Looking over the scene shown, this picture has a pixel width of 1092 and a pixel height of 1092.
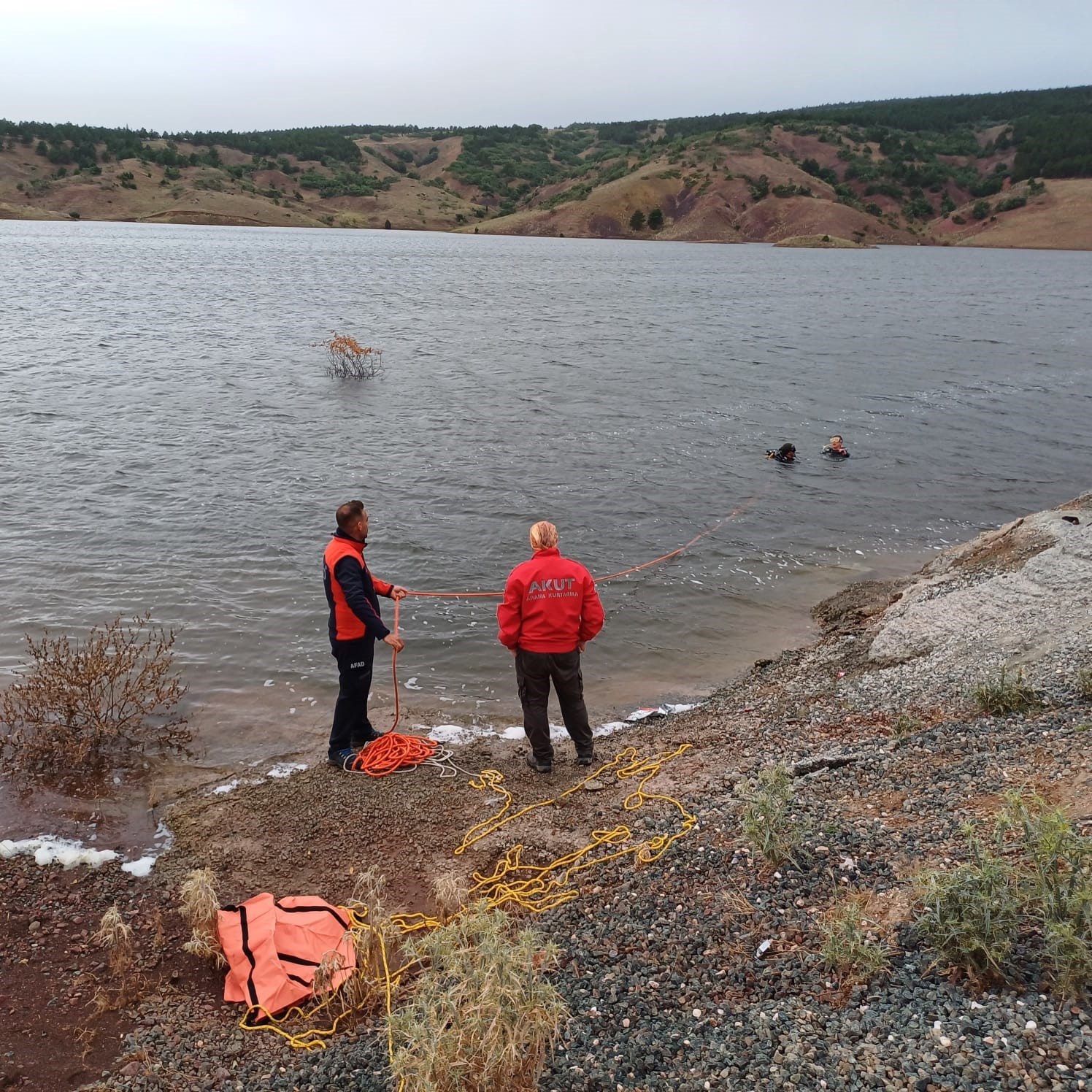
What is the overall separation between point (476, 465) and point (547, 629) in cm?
1156

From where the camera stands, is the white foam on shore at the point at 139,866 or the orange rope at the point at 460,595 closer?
the white foam on shore at the point at 139,866

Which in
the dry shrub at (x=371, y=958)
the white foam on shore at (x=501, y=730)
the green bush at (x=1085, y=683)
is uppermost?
the green bush at (x=1085, y=683)

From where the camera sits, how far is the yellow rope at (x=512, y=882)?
15.8 feet

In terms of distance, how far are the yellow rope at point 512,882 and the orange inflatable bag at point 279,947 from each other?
0.08 meters

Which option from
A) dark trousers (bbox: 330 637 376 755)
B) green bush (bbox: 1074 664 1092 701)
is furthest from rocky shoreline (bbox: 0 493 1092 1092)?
dark trousers (bbox: 330 637 376 755)

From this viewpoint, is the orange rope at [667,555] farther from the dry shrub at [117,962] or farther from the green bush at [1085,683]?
the green bush at [1085,683]

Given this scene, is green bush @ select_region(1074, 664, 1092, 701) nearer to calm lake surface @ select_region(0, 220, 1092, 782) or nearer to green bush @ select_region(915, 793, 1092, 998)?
green bush @ select_region(915, 793, 1092, 998)

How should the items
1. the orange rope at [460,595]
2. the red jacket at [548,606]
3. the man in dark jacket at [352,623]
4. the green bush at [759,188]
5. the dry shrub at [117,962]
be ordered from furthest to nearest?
1. the green bush at [759,188]
2. the orange rope at [460,595]
3. the man in dark jacket at [352,623]
4. the red jacket at [548,606]
5. the dry shrub at [117,962]

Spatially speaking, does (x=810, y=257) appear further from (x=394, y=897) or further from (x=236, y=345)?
(x=394, y=897)

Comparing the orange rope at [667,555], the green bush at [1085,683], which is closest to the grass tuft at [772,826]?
the green bush at [1085,683]

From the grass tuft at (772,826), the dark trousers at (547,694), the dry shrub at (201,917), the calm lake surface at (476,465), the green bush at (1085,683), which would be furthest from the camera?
the calm lake surface at (476,465)

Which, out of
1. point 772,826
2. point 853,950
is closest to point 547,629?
point 772,826

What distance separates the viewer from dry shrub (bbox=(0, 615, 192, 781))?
7867mm

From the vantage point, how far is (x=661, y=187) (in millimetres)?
123750
